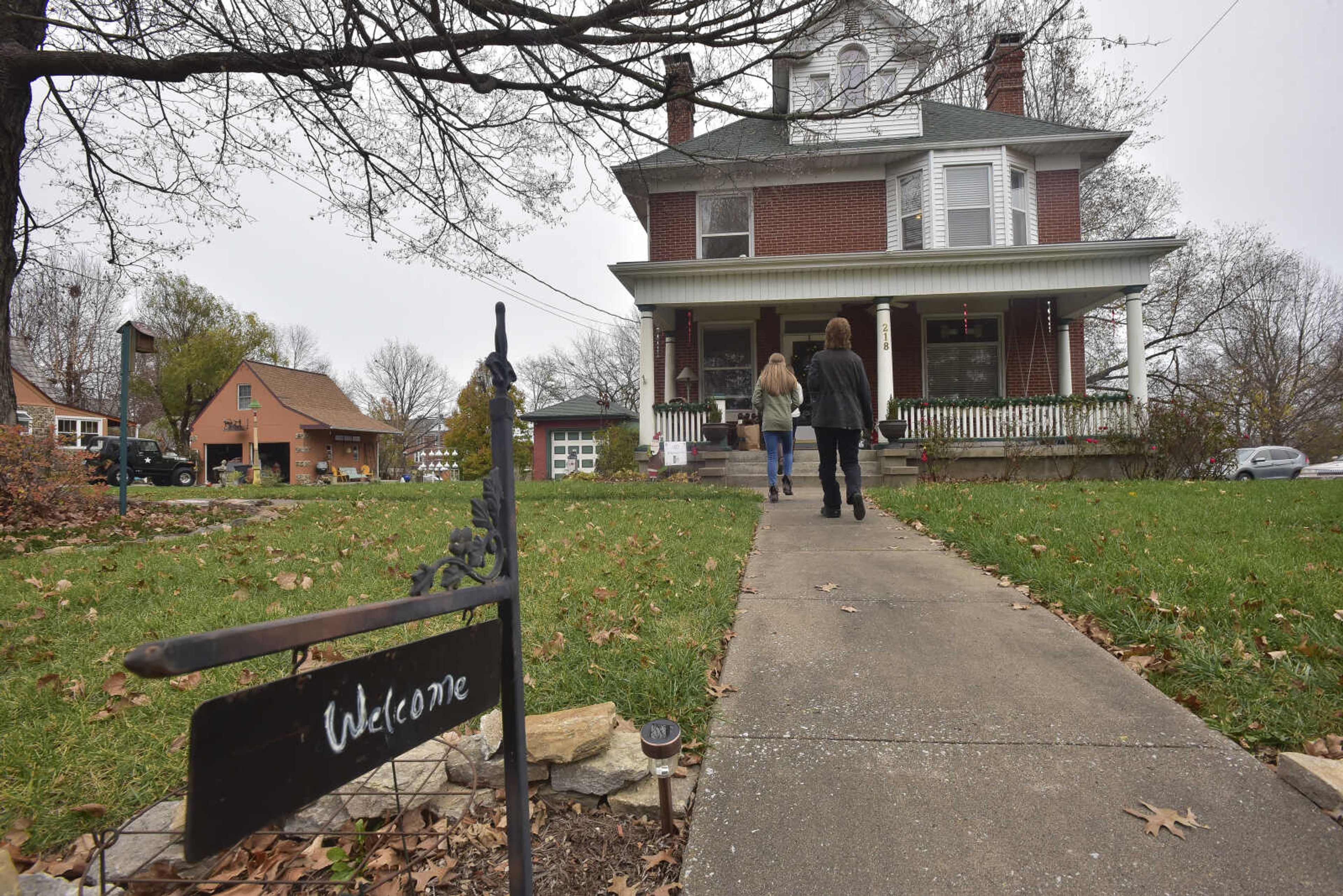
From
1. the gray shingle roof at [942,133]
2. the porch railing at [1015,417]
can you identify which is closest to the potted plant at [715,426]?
the porch railing at [1015,417]

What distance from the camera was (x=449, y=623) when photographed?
347cm

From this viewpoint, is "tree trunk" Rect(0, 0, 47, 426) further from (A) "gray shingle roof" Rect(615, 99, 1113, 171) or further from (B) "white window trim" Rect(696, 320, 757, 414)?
(B) "white window trim" Rect(696, 320, 757, 414)

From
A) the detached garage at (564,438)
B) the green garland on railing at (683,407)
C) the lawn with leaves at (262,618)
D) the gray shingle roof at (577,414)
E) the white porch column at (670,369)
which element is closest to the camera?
the lawn with leaves at (262,618)

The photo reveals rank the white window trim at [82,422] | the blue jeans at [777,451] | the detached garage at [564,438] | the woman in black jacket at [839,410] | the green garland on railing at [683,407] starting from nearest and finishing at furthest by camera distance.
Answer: the woman in black jacket at [839,410] → the blue jeans at [777,451] → the green garland on railing at [683,407] → the white window trim at [82,422] → the detached garage at [564,438]

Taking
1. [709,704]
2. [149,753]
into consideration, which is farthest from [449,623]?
[709,704]

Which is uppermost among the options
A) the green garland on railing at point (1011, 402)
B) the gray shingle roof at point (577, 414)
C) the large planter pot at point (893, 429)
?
the gray shingle roof at point (577, 414)

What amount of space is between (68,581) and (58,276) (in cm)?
596

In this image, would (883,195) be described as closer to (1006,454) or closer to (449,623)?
(1006,454)

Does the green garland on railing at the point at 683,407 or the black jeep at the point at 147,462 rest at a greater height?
the green garland on railing at the point at 683,407

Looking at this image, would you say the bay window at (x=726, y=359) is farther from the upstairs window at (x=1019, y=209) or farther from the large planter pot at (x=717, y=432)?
the upstairs window at (x=1019, y=209)

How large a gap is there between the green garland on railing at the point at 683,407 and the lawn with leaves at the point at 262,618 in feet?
20.9

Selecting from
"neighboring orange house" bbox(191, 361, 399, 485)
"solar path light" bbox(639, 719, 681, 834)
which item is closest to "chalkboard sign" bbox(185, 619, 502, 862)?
"solar path light" bbox(639, 719, 681, 834)

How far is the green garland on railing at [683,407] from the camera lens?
1309 cm

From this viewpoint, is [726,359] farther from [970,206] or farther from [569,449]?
[569,449]
